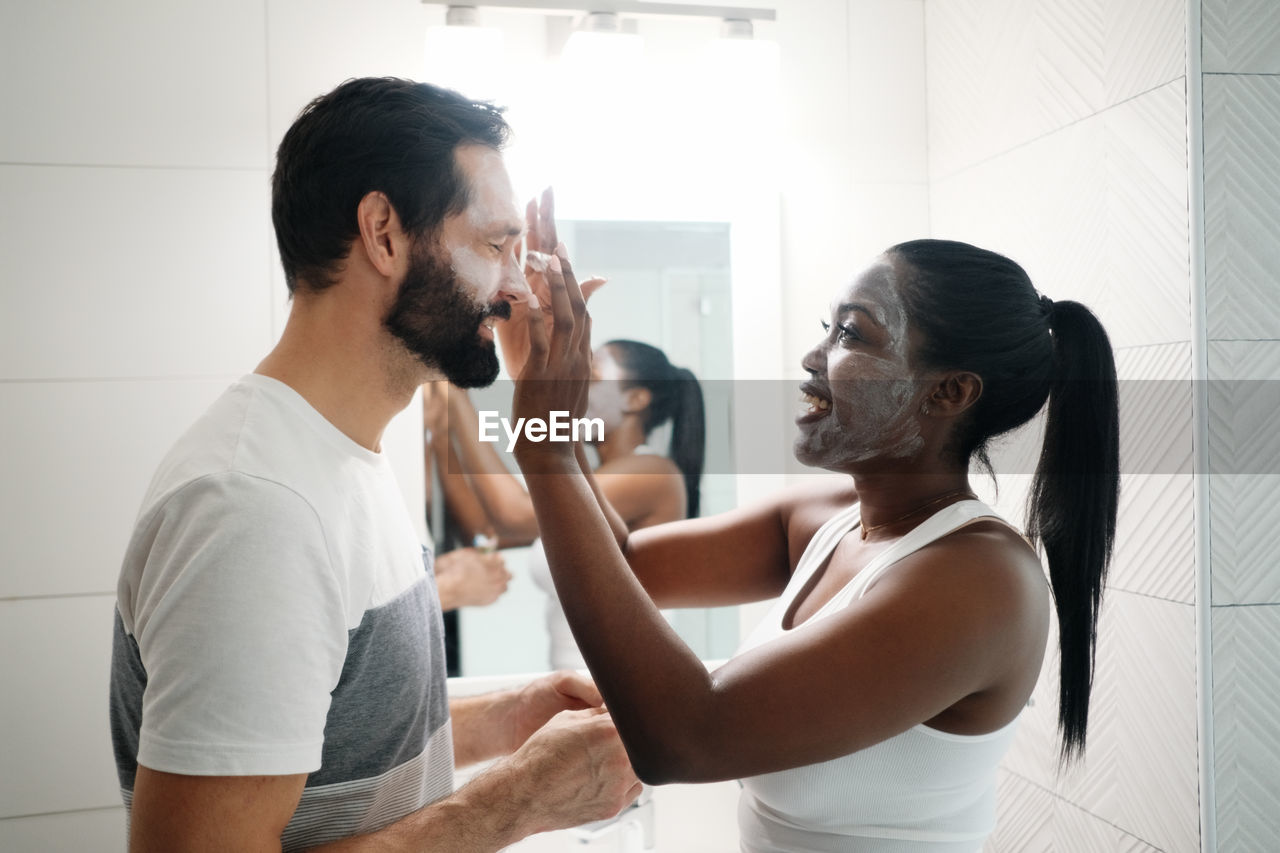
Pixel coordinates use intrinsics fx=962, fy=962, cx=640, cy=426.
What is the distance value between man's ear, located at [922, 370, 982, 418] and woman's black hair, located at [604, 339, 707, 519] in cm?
46

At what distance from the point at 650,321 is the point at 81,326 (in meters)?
0.69

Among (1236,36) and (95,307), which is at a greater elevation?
(1236,36)

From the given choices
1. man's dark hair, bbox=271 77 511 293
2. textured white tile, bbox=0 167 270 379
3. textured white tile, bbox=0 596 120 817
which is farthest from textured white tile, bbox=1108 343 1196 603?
textured white tile, bbox=0 596 120 817

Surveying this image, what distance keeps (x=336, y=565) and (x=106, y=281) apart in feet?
2.34

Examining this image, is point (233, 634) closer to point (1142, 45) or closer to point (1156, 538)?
point (1156, 538)

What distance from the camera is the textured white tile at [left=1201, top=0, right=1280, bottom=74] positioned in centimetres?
92

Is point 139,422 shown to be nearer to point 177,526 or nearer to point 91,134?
point 91,134

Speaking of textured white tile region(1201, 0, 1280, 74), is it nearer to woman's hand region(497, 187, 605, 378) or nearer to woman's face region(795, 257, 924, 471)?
woman's face region(795, 257, 924, 471)

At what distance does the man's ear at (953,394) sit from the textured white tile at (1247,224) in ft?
0.90

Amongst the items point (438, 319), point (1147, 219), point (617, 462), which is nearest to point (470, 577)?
point (617, 462)

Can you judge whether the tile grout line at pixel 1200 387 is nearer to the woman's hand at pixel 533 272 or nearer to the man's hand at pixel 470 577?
the woman's hand at pixel 533 272

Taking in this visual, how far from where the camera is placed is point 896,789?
0.79m

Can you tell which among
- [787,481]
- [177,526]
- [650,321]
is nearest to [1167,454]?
[787,481]

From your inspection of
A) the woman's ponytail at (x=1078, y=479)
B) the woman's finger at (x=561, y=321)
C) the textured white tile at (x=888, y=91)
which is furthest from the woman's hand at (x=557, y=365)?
the textured white tile at (x=888, y=91)
